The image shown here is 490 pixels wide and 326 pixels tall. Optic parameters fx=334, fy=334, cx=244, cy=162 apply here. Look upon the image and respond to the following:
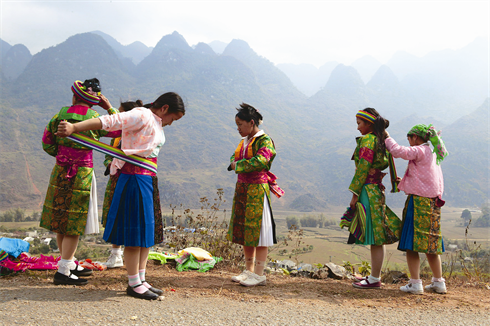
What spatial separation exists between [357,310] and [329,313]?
345 millimetres

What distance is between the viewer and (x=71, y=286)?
136 inches

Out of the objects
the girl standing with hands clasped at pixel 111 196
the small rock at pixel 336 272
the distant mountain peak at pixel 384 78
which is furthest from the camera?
the distant mountain peak at pixel 384 78

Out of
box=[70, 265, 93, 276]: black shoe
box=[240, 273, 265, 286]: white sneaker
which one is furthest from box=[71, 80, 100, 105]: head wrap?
box=[240, 273, 265, 286]: white sneaker

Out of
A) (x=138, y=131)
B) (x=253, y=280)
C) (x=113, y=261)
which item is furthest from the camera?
(x=113, y=261)

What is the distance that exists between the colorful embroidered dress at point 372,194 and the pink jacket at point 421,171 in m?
0.20

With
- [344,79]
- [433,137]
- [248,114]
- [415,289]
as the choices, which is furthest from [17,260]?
[344,79]

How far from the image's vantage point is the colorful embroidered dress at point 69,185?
3512 mm

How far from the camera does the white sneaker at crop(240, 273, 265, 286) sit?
12.6 ft

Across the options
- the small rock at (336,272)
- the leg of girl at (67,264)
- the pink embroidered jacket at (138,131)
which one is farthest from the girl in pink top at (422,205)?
the leg of girl at (67,264)

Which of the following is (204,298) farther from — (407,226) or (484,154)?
(484,154)

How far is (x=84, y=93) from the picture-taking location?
Result: 11.6ft

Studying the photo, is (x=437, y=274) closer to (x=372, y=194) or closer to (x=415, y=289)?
(x=415, y=289)

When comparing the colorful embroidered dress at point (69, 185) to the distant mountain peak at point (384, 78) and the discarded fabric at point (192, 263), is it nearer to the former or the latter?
the discarded fabric at point (192, 263)

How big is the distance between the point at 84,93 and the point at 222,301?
2.57 meters
